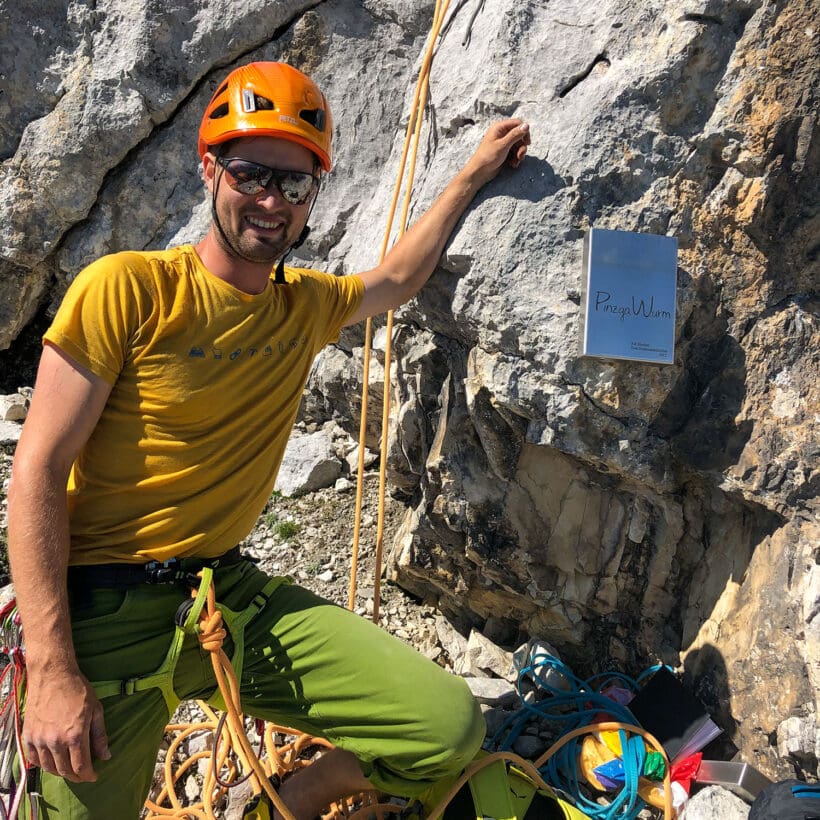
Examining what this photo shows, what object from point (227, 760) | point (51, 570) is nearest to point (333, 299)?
point (51, 570)

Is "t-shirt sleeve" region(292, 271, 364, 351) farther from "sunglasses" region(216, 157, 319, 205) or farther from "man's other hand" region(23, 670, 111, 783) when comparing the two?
"man's other hand" region(23, 670, 111, 783)

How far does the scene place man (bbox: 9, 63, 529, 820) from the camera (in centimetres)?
234

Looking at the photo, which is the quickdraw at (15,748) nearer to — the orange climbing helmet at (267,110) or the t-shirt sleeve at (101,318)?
the t-shirt sleeve at (101,318)

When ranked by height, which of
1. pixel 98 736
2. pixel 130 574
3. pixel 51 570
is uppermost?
pixel 51 570

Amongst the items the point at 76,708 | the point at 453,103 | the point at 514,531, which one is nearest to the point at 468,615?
the point at 514,531

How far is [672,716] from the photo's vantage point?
3.30 m

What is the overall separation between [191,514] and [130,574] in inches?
12.2

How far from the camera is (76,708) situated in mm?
A: 2258

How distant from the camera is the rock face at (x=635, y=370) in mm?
3164

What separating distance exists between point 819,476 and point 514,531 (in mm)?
1456

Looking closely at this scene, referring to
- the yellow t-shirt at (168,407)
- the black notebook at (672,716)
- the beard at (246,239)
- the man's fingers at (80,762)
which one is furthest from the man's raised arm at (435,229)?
the black notebook at (672,716)

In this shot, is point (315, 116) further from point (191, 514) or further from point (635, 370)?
point (635, 370)

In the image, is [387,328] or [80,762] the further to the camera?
[387,328]

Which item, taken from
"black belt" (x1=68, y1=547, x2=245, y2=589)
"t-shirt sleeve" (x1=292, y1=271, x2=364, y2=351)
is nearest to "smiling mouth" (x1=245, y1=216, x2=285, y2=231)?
"t-shirt sleeve" (x1=292, y1=271, x2=364, y2=351)
